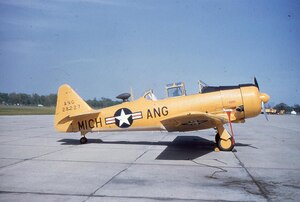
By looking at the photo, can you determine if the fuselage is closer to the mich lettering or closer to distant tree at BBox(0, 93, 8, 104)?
the mich lettering

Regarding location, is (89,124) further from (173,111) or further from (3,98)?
(3,98)

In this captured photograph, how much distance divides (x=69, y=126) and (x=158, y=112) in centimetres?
379

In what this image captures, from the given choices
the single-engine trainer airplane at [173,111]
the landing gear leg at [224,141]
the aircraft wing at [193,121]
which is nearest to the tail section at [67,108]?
the single-engine trainer airplane at [173,111]

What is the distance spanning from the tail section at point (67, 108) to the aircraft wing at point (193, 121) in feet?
13.2

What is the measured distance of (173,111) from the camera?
9758 mm

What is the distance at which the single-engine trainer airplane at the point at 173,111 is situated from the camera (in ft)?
30.6

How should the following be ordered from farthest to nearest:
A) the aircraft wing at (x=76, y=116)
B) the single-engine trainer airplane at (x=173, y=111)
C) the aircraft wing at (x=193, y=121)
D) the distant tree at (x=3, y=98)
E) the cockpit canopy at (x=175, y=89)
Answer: the distant tree at (x=3, y=98) < the aircraft wing at (x=76, y=116) < the cockpit canopy at (x=175, y=89) < the single-engine trainer airplane at (x=173, y=111) < the aircraft wing at (x=193, y=121)

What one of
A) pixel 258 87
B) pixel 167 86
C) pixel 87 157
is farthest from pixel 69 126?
pixel 258 87

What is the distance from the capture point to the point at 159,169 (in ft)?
22.1

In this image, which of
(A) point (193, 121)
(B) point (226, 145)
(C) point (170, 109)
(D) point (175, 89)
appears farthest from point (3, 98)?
(B) point (226, 145)

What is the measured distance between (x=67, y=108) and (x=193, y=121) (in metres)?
5.40

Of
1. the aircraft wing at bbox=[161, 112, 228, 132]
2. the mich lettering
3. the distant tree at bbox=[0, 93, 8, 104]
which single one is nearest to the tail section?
the mich lettering

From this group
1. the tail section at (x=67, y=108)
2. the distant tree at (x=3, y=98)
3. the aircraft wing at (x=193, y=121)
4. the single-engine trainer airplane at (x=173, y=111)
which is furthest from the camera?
the distant tree at (x=3, y=98)

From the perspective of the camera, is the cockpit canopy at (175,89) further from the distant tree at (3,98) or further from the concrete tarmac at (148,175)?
the distant tree at (3,98)
